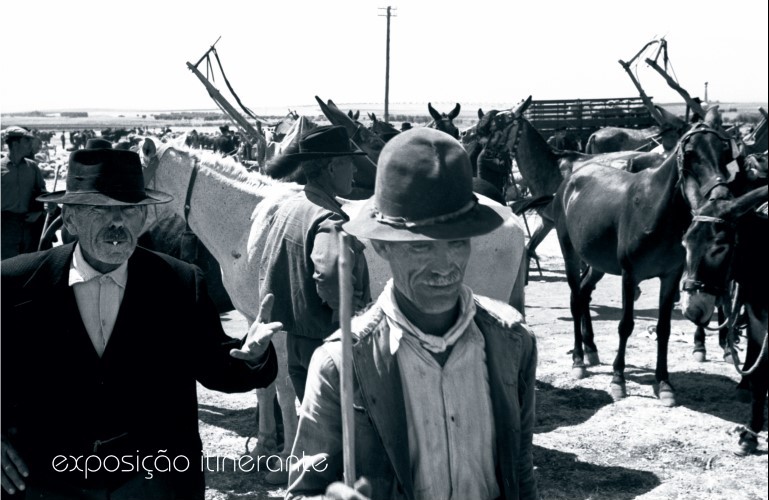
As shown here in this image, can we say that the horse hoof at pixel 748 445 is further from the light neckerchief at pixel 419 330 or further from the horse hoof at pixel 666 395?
the light neckerchief at pixel 419 330

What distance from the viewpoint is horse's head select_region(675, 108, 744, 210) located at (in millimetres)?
6258

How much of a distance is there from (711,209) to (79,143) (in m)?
57.9

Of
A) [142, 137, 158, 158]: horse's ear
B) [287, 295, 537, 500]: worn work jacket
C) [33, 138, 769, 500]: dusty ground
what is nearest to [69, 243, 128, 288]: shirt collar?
[287, 295, 537, 500]: worn work jacket

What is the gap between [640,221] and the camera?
7117 mm

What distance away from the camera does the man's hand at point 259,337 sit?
111 inches

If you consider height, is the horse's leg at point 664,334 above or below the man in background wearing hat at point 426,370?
below

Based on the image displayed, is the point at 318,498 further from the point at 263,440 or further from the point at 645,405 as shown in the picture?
the point at 645,405

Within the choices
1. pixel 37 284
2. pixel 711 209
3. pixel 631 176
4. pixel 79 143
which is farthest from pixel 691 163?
pixel 79 143

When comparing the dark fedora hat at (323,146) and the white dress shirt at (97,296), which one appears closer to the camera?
the white dress shirt at (97,296)

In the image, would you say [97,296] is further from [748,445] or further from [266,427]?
[748,445]

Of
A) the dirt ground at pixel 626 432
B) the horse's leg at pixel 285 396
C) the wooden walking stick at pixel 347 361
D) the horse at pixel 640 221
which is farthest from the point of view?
the horse at pixel 640 221

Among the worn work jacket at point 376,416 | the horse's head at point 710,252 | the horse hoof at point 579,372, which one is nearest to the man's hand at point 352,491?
the worn work jacket at point 376,416

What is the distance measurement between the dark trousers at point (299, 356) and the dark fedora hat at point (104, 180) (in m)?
1.49

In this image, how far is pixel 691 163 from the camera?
21.2 feet
